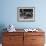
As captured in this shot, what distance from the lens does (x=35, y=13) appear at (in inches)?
175

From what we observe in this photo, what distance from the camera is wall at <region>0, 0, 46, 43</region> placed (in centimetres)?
443

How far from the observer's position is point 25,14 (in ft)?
14.7

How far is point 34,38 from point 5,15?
1259mm

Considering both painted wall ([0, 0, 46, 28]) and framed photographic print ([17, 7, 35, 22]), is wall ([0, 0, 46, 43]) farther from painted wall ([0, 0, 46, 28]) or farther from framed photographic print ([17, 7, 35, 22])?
framed photographic print ([17, 7, 35, 22])

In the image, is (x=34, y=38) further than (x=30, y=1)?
No

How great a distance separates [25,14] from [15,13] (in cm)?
33

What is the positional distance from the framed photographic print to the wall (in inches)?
4.0

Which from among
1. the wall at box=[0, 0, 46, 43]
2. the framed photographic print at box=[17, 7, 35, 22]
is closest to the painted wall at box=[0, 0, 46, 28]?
the wall at box=[0, 0, 46, 43]

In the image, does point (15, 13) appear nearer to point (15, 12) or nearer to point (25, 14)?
point (15, 12)

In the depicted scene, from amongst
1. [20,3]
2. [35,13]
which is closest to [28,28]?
[35,13]

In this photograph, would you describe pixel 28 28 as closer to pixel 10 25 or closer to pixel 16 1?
pixel 10 25

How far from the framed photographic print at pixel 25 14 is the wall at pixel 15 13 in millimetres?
101

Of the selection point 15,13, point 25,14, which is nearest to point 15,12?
point 15,13

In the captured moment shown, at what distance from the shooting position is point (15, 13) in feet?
14.6
